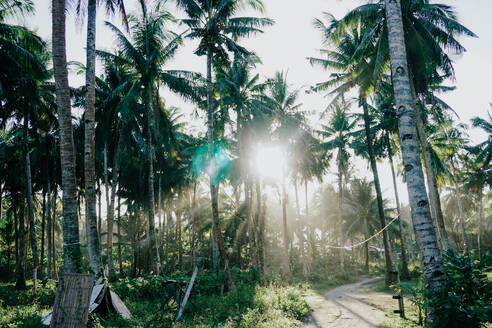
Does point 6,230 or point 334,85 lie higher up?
point 334,85

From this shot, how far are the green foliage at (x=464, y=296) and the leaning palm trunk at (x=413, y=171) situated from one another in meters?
0.22

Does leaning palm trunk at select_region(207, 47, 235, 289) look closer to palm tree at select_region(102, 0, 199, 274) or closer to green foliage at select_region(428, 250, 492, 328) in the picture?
palm tree at select_region(102, 0, 199, 274)

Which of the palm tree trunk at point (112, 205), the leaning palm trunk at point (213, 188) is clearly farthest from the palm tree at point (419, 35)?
the palm tree trunk at point (112, 205)

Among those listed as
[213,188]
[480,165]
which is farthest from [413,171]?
[480,165]

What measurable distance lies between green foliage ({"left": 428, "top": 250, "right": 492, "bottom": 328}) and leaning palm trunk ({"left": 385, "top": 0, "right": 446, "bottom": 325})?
0.71 ft

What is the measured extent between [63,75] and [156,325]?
727cm

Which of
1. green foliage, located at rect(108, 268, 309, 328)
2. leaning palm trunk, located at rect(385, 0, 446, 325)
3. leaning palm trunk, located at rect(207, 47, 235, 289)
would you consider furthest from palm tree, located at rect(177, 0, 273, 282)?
leaning palm trunk, located at rect(385, 0, 446, 325)

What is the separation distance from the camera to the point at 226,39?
15781 millimetres

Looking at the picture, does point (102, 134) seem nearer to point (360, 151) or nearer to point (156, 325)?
point (156, 325)

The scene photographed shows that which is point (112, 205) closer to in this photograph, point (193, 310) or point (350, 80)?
point (193, 310)

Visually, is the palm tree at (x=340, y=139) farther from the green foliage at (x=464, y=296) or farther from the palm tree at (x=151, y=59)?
the green foliage at (x=464, y=296)

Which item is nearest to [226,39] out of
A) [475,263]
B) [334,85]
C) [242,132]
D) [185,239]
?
[242,132]

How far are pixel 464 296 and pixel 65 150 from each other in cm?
913

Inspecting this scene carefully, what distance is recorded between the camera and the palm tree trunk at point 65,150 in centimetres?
684
